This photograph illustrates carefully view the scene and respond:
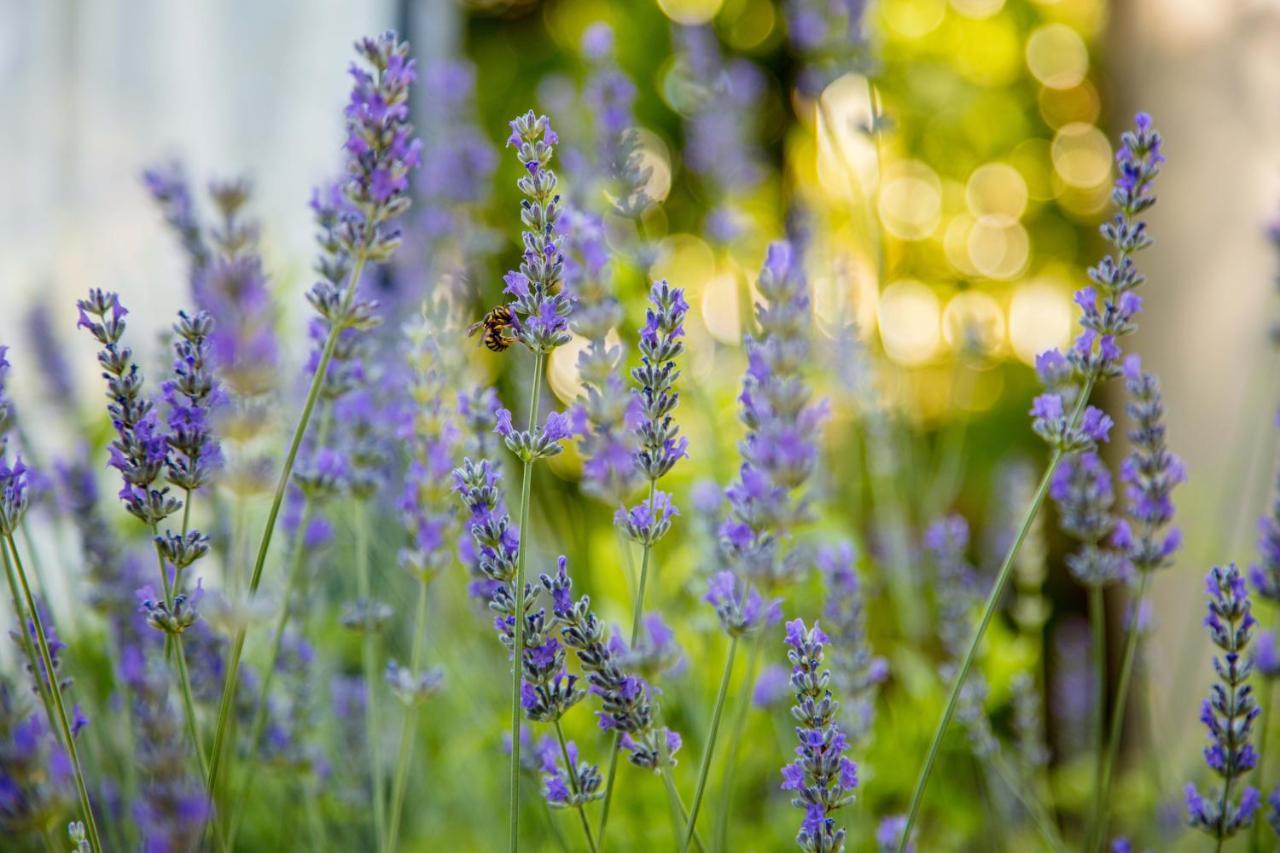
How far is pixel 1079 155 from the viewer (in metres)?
4.12

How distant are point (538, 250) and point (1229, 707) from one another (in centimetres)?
49

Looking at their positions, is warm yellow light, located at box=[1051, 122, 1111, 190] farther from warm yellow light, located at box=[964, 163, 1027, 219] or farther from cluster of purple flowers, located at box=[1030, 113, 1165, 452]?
cluster of purple flowers, located at box=[1030, 113, 1165, 452]

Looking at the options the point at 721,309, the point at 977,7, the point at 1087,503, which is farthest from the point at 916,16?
the point at 1087,503

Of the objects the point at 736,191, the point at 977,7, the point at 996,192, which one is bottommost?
the point at 736,191

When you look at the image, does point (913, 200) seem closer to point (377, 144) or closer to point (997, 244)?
point (997, 244)

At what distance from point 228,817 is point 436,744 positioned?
0.74 metres

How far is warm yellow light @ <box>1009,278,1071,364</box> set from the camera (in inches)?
136

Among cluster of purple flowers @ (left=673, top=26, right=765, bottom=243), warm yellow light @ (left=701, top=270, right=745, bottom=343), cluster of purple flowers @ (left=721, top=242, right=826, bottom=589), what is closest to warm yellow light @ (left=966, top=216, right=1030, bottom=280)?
warm yellow light @ (left=701, top=270, right=745, bottom=343)

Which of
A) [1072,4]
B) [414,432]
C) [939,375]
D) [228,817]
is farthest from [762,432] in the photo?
[1072,4]

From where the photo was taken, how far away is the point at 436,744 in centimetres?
136

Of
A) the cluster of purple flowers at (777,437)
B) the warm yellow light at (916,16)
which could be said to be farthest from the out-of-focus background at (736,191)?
the warm yellow light at (916,16)

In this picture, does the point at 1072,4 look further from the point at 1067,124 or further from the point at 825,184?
the point at 825,184

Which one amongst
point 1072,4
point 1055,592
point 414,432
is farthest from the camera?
point 1072,4

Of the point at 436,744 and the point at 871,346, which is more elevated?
the point at 871,346
